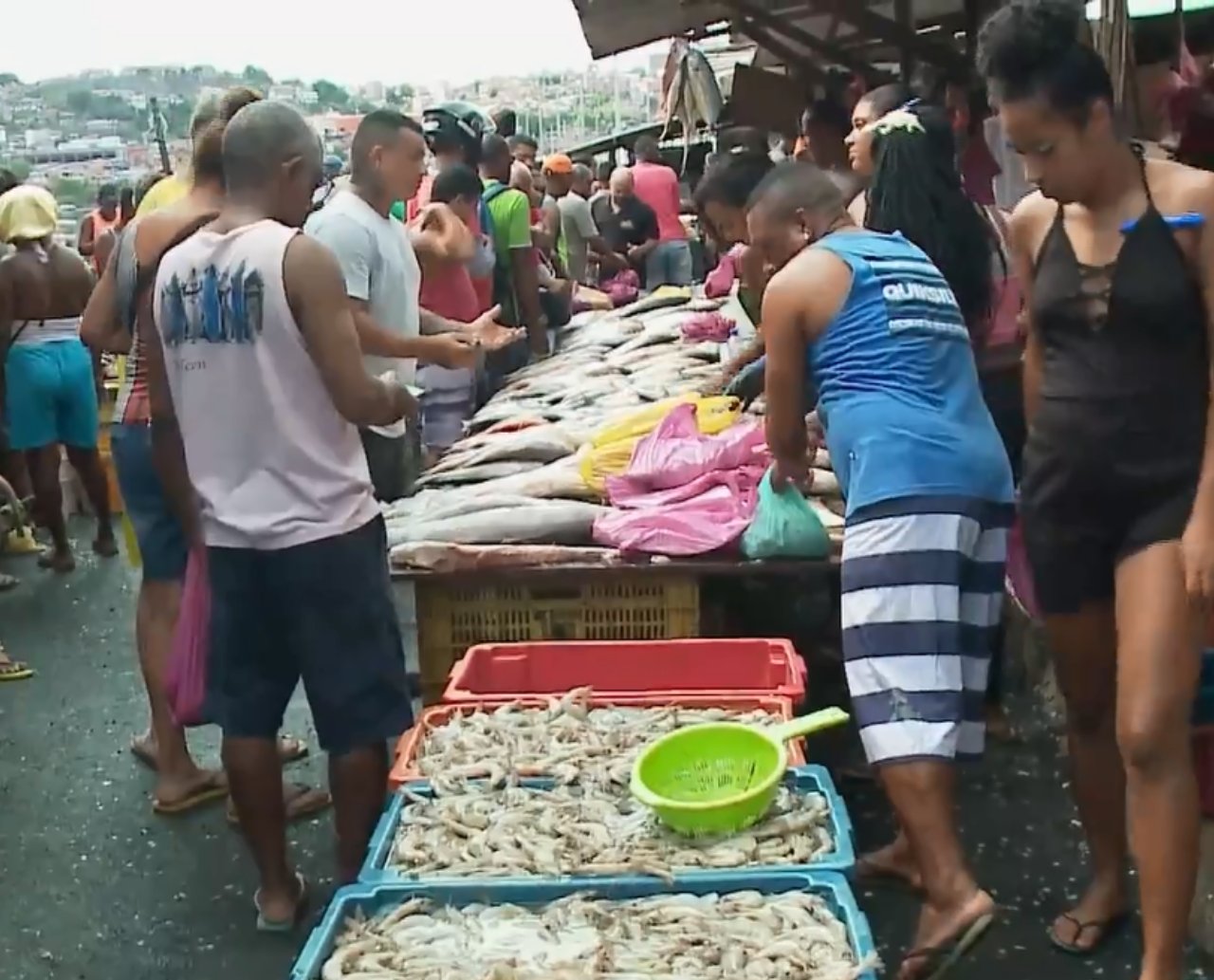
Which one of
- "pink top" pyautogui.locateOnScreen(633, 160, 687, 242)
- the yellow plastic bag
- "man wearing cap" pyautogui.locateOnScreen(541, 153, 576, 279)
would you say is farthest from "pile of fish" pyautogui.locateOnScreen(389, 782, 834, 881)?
"pink top" pyautogui.locateOnScreen(633, 160, 687, 242)

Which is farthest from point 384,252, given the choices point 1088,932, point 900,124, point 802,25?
point 802,25

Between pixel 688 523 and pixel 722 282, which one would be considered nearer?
pixel 688 523

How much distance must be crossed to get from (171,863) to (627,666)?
1.52 meters

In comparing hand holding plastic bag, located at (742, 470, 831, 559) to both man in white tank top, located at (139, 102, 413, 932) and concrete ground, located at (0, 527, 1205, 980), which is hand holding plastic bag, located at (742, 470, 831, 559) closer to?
concrete ground, located at (0, 527, 1205, 980)

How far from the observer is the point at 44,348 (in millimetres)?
7844

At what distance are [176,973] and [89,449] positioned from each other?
498cm

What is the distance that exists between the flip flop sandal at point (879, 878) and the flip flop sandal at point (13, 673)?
3876 mm

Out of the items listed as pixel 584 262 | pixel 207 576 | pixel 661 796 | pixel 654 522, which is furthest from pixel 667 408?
pixel 584 262

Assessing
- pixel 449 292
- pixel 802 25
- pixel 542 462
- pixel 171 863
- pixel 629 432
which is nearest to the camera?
pixel 171 863

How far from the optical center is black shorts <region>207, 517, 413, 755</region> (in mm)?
3504

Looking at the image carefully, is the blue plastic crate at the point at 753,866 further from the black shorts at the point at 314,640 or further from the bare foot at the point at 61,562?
the bare foot at the point at 61,562

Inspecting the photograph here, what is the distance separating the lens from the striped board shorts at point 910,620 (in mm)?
3221

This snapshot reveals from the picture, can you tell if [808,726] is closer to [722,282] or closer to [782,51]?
[722,282]

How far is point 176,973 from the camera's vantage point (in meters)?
3.71
